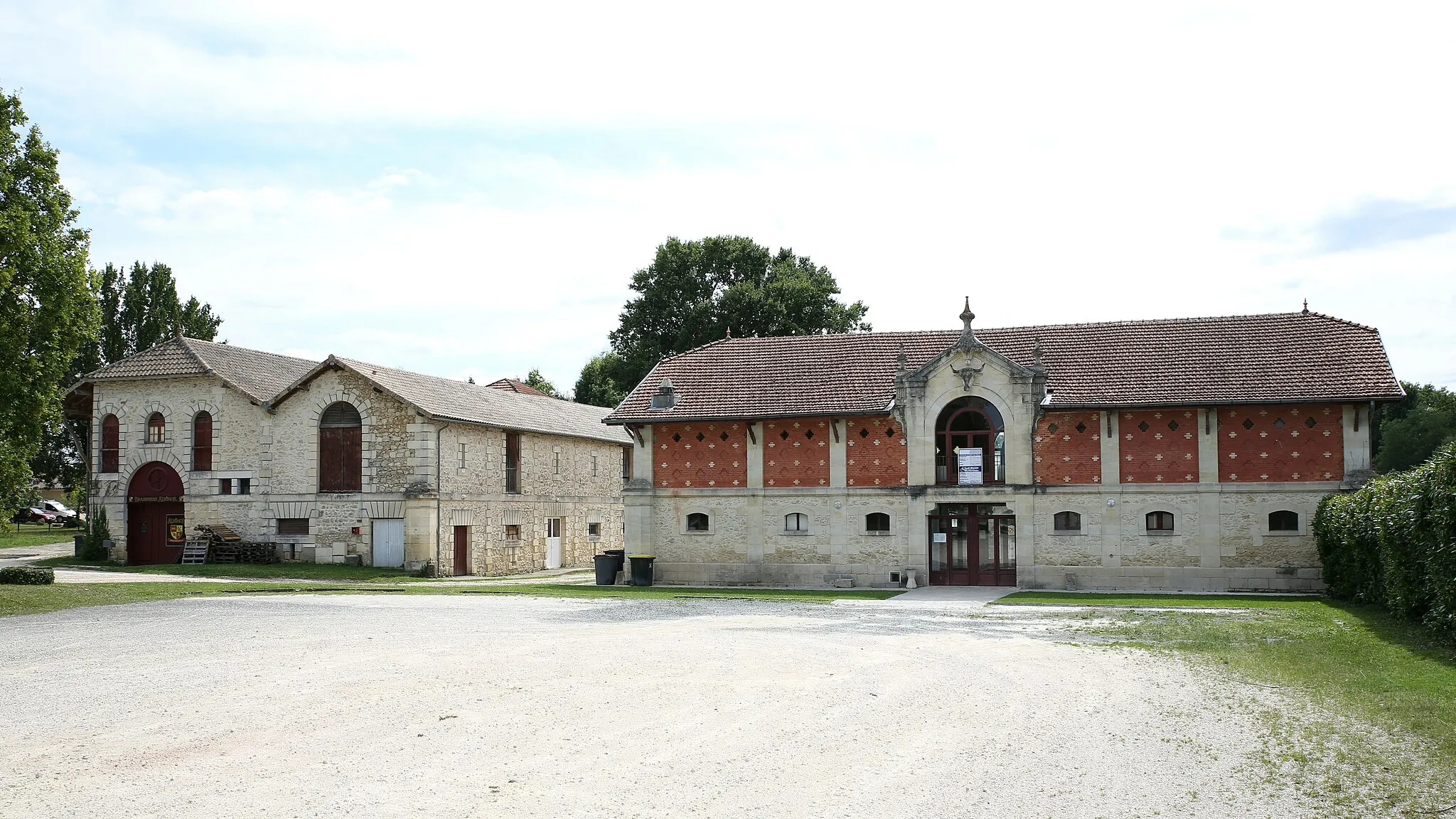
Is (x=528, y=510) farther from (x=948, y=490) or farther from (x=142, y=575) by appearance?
(x=948, y=490)

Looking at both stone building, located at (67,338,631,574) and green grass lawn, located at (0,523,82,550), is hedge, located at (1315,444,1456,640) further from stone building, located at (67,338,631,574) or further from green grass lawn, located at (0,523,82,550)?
green grass lawn, located at (0,523,82,550)

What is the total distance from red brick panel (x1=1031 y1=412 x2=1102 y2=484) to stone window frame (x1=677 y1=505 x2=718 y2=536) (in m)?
8.77

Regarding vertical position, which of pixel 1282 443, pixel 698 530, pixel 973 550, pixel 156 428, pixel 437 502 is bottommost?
pixel 973 550

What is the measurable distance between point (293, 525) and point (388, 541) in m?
3.79

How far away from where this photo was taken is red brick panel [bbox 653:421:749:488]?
107 ft

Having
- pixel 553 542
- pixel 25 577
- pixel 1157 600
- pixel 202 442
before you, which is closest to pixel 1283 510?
pixel 1157 600

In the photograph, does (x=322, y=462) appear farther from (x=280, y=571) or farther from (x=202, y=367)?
(x=202, y=367)

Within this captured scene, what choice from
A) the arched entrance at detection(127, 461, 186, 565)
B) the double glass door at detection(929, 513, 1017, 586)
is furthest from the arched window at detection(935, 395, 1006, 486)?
the arched entrance at detection(127, 461, 186, 565)

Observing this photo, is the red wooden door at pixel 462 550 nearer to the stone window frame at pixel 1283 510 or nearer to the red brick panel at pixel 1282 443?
the red brick panel at pixel 1282 443

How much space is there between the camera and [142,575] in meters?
34.2

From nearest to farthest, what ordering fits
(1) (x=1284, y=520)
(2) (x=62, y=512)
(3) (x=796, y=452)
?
(1) (x=1284, y=520)
(3) (x=796, y=452)
(2) (x=62, y=512)

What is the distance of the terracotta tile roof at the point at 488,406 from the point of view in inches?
1463

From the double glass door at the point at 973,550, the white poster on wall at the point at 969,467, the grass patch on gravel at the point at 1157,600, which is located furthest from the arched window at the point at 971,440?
the grass patch on gravel at the point at 1157,600

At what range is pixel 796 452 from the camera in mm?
32219
